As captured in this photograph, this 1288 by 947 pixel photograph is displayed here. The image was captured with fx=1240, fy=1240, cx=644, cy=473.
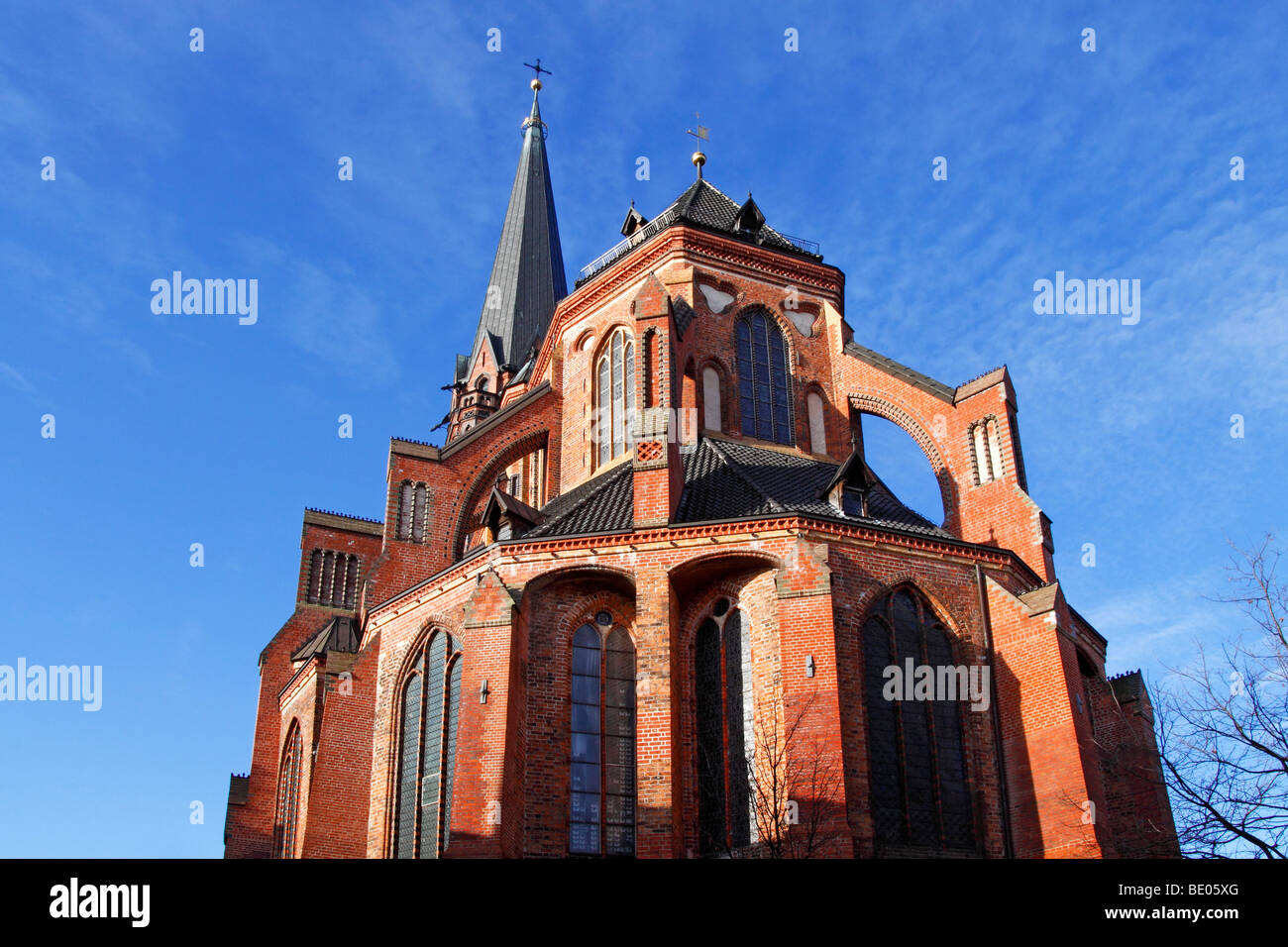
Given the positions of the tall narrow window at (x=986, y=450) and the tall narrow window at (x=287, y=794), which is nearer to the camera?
the tall narrow window at (x=986, y=450)

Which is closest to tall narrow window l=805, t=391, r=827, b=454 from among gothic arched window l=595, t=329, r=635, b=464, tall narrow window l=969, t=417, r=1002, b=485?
tall narrow window l=969, t=417, r=1002, b=485

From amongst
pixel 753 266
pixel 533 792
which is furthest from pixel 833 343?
pixel 533 792

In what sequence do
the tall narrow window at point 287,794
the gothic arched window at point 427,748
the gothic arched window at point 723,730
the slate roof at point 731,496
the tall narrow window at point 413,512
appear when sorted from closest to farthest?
the gothic arched window at point 723,730
the gothic arched window at point 427,748
the slate roof at point 731,496
the tall narrow window at point 413,512
the tall narrow window at point 287,794

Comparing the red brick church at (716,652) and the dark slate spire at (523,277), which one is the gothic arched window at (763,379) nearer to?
the red brick church at (716,652)

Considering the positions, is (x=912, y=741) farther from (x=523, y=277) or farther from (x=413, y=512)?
(x=523, y=277)

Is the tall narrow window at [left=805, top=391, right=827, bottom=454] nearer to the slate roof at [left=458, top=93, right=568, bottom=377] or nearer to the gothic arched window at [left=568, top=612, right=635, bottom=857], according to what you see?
the gothic arched window at [left=568, top=612, right=635, bottom=857]

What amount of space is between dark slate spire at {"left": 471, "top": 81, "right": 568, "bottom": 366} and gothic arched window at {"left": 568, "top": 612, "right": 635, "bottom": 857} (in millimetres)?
29880

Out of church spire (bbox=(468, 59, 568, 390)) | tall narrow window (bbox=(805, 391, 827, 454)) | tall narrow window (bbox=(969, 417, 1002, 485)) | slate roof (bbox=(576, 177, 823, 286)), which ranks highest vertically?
church spire (bbox=(468, 59, 568, 390))

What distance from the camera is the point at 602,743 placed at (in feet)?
74.3

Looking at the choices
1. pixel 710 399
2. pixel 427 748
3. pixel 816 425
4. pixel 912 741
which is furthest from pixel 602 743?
pixel 816 425

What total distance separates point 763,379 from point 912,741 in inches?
429

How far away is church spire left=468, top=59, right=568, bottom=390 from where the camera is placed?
173 feet

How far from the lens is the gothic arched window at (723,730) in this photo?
21281 mm

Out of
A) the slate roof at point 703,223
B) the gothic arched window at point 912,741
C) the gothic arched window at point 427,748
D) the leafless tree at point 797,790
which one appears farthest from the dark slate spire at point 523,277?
the leafless tree at point 797,790
